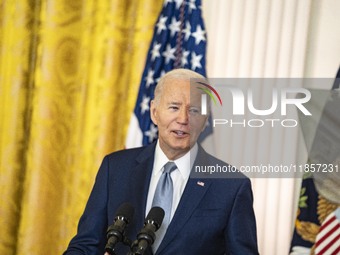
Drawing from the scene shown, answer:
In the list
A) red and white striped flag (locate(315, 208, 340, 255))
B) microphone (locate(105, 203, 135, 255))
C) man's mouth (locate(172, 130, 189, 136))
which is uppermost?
man's mouth (locate(172, 130, 189, 136))

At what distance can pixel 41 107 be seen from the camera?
13.4 ft

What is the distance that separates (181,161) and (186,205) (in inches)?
9.9

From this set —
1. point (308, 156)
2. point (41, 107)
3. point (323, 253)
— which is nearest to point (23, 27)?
point (41, 107)

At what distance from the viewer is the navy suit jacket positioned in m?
2.59

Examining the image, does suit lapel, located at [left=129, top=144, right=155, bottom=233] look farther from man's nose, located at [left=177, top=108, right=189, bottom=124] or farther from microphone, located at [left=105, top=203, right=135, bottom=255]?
microphone, located at [left=105, top=203, right=135, bottom=255]

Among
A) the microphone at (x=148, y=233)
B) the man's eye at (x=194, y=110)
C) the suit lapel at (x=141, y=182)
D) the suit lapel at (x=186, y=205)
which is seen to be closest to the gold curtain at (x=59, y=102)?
the suit lapel at (x=141, y=182)

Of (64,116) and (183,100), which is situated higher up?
(183,100)

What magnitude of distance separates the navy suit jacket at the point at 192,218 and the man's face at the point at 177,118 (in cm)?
18

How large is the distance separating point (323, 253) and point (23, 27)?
101 inches

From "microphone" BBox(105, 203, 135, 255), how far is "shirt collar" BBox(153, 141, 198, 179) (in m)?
0.60

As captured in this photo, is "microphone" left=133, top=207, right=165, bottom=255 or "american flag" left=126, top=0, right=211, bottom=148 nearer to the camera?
"microphone" left=133, top=207, right=165, bottom=255

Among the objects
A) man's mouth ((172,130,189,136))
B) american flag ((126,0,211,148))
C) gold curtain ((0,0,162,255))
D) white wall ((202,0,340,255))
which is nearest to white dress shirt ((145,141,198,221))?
man's mouth ((172,130,189,136))

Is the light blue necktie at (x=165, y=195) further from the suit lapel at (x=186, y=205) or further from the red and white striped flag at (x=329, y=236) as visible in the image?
the red and white striped flag at (x=329, y=236)

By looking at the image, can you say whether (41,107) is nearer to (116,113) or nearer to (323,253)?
(116,113)
